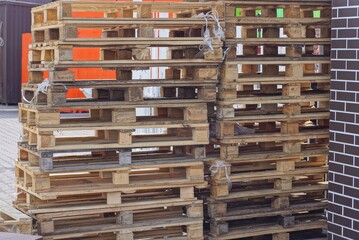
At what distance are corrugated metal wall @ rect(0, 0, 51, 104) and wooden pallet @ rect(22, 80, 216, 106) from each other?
21556 millimetres

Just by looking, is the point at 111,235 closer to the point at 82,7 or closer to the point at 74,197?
the point at 74,197

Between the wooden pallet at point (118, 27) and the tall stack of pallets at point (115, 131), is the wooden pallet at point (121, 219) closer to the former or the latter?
the tall stack of pallets at point (115, 131)

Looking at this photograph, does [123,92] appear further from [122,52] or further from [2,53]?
[2,53]

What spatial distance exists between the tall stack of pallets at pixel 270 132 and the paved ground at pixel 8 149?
408 centimetres

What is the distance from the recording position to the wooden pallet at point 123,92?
6.78 m

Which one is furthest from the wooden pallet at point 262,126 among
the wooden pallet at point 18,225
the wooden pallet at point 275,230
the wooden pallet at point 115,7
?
the wooden pallet at point 18,225

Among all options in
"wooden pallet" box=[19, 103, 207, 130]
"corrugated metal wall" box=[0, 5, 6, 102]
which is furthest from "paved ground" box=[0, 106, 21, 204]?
"wooden pallet" box=[19, 103, 207, 130]

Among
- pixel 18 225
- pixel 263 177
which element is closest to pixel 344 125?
pixel 263 177

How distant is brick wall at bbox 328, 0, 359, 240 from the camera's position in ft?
24.8

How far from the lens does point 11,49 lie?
2872 cm

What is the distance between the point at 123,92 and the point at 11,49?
875 inches

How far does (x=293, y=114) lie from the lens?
7.91 m

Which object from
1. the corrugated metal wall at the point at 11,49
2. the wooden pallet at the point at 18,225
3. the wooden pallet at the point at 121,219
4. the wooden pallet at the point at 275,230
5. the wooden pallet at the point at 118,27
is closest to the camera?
the wooden pallet at the point at 18,225

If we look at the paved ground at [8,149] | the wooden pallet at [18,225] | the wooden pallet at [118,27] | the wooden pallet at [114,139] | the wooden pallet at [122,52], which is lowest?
the paved ground at [8,149]
